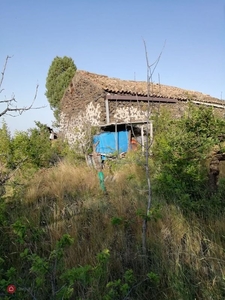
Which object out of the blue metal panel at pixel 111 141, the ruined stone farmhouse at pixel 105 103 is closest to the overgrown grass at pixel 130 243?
the blue metal panel at pixel 111 141

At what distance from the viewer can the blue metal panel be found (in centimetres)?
1015

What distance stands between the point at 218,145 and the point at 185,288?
7.37ft

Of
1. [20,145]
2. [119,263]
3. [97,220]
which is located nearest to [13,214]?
[97,220]

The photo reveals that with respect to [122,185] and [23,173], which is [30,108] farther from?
[23,173]

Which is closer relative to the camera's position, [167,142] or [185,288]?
[185,288]

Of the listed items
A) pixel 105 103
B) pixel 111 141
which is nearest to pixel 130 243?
pixel 111 141

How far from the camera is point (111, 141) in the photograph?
10211mm

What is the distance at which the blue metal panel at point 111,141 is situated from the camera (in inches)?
400

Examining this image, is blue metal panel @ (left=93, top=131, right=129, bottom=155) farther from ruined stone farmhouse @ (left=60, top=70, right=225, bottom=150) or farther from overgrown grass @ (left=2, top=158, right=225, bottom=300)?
overgrown grass @ (left=2, top=158, right=225, bottom=300)

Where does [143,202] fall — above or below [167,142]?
below

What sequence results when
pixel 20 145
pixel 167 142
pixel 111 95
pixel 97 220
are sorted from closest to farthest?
pixel 97 220, pixel 167 142, pixel 20 145, pixel 111 95

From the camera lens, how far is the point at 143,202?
3.56m

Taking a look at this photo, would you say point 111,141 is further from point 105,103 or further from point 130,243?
point 130,243

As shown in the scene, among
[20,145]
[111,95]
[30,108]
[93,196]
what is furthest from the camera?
[111,95]
